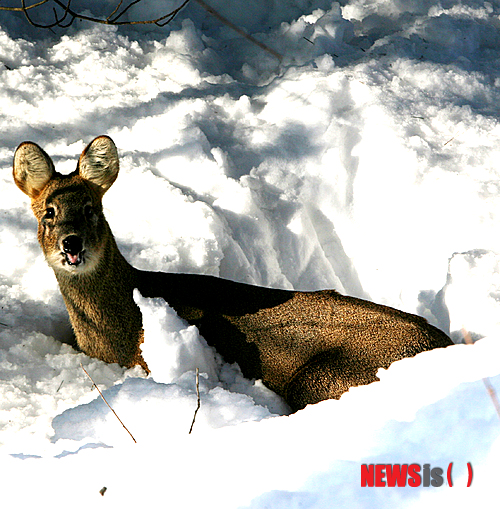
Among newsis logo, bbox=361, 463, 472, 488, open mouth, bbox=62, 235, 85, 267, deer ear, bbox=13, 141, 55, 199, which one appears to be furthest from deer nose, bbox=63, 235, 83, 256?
newsis logo, bbox=361, 463, 472, 488

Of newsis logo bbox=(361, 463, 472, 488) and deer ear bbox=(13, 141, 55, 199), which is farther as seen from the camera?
deer ear bbox=(13, 141, 55, 199)

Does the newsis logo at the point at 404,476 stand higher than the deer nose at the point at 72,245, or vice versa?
the newsis logo at the point at 404,476

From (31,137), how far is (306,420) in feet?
11.4

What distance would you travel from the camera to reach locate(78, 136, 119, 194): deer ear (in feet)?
9.76

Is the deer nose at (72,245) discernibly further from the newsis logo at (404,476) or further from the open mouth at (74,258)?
the newsis logo at (404,476)

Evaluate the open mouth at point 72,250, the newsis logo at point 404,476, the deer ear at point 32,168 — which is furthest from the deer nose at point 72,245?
the newsis logo at point 404,476

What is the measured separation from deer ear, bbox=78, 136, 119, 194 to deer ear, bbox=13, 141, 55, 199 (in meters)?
0.18

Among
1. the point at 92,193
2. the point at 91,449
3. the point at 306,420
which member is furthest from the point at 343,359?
the point at 92,193

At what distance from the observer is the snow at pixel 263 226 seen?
185 cm

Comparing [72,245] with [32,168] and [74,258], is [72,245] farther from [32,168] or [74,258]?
[32,168]

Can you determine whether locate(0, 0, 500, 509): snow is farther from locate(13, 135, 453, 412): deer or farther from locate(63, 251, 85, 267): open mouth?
locate(63, 251, 85, 267): open mouth

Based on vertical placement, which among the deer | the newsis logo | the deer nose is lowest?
the deer

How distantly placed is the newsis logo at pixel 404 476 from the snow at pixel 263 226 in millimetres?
24

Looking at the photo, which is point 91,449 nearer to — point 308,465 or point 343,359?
point 308,465
